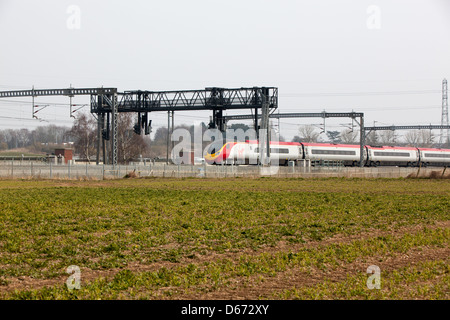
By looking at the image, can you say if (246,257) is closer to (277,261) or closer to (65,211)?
(277,261)

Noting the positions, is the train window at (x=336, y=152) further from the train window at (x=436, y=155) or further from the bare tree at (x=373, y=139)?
the bare tree at (x=373, y=139)

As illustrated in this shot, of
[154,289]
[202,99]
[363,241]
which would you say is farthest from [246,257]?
[202,99]

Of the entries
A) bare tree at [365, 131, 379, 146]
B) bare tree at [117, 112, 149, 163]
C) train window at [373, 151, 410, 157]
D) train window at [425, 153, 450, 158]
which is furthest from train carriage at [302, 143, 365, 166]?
bare tree at [365, 131, 379, 146]

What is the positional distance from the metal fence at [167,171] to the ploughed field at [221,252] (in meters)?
27.7

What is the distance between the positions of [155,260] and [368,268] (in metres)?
4.66

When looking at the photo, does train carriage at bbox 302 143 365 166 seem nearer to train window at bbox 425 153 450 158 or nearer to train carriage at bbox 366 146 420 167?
train carriage at bbox 366 146 420 167

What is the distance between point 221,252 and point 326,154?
69975 millimetres

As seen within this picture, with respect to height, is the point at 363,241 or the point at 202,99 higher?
the point at 202,99

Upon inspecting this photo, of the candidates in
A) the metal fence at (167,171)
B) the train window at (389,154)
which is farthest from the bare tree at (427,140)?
the metal fence at (167,171)

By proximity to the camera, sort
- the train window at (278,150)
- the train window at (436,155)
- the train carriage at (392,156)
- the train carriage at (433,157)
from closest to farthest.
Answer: the train window at (278,150) < the train carriage at (392,156) < the train carriage at (433,157) < the train window at (436,155)

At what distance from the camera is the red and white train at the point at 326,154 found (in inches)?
2744

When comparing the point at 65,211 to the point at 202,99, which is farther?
the point at 202,99
